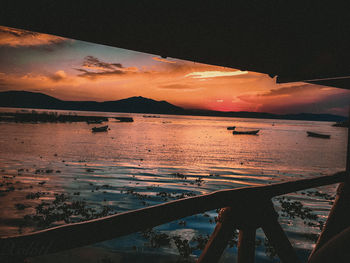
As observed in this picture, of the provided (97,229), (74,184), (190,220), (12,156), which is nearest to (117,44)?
(97,229)

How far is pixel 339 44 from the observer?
3.73 metres

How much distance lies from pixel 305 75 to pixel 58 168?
25.4 meters

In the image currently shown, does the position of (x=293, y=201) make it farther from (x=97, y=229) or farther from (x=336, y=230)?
(x=97, y=229)

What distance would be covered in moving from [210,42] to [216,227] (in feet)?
7.53

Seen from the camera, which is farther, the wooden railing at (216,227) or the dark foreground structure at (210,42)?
the dark foreground structure at (210,42)

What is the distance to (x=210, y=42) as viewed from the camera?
3252 mm

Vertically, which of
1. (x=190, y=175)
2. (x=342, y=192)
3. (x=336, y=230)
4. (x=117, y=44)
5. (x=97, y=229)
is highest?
(x=117, y=44)

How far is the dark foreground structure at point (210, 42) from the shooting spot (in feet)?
5.08

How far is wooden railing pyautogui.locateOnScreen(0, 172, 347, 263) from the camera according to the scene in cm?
127

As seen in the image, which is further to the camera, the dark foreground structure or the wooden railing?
the dark foreground structure

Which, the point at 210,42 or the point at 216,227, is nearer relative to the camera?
the point at 216,227

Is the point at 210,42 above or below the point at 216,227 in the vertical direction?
above

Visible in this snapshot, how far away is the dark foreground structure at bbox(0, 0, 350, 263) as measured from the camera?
1.55m

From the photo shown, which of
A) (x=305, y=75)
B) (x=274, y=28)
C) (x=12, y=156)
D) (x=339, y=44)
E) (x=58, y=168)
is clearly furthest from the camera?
(x=12, y=156)
